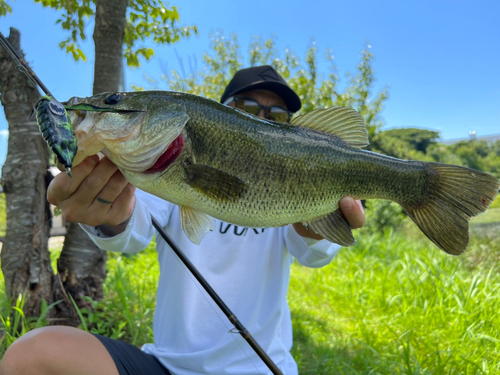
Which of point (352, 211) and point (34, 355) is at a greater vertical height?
point (352, 211)

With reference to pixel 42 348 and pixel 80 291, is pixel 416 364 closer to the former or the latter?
pixel 42 348

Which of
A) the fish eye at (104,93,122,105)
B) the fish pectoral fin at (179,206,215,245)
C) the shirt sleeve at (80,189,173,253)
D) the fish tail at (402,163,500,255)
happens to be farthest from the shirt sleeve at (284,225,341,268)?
the fish eye at (104,93,122,105)

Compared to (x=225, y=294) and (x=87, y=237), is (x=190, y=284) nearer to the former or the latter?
(x=225, y=294)

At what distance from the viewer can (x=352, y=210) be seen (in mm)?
1657

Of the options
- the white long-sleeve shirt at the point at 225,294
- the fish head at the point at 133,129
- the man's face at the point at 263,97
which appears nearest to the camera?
the fish head at the point at 133,129

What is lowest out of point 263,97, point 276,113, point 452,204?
point 452,204

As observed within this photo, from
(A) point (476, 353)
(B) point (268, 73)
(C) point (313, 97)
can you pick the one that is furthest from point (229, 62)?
(A) point (476, 353)

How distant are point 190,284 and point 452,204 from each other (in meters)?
1.58

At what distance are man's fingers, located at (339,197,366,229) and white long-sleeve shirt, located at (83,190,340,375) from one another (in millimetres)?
442

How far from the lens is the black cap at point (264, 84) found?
2.68 m

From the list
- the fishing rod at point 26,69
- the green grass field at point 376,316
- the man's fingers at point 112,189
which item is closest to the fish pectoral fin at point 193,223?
the man's fingers at point 112,189

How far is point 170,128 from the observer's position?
143 centimetres

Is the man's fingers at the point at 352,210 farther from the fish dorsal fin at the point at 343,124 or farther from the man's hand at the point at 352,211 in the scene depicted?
the fish dorsal fin at the point at 343,124

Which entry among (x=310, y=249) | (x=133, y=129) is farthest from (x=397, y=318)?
(x=133, y=129)
